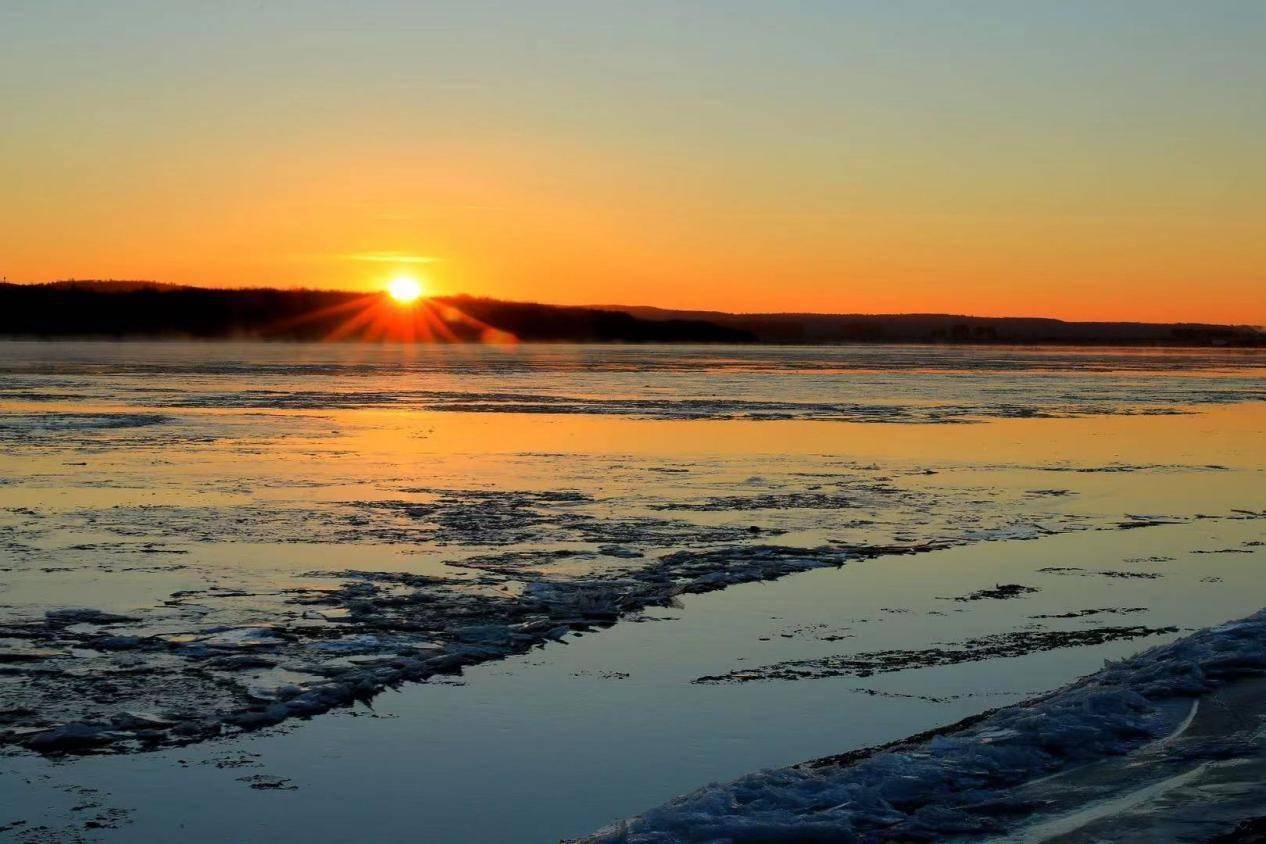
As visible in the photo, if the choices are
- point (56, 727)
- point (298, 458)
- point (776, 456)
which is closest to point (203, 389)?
point (298, 458)

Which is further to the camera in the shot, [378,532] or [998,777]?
[378,532]

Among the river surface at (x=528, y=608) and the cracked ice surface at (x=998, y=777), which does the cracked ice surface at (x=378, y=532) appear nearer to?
the river surface at (x=528, y=608)

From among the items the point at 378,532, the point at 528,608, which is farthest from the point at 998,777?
the point at 378,532

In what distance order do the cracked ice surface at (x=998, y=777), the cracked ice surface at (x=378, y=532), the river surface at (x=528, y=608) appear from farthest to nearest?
the cracked ice surface at (x=378, y=532), the river surface at (x=528, y=608), the cracked ice surface at (x=998, y=777)

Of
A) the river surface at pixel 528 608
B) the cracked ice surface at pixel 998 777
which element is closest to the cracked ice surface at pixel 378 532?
the river surface at pixel 528 608

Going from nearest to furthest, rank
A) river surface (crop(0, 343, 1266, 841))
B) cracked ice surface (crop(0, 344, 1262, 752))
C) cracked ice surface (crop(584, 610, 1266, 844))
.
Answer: cracked ice surface (crop(584, 610, 1266, 844)) → river surface (crop(0, 343, 1266, 841)) → cracked ice surface (crop(0, 344, 1262, 752))

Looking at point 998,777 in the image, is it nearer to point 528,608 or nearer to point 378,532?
point 528,608

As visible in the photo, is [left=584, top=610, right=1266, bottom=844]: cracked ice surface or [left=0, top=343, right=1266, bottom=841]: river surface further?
[left=0, top=343, right=1266, bottom=841]: river surface

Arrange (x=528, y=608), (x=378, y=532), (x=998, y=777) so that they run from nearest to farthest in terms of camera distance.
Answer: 1. (x=998, y=777)
2. (x=528, y=608)
3. (x=378, y=532)

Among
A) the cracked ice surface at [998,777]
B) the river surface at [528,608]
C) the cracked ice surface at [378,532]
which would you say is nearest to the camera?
the cracked ice surface at [998,777]

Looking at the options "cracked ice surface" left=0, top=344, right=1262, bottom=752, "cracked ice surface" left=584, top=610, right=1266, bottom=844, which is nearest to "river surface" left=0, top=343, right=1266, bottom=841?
"cracked ice surface" left=0, top=344, right=1262, bottom=752

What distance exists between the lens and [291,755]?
6320 millimetres

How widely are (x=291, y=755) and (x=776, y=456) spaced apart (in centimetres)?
1459

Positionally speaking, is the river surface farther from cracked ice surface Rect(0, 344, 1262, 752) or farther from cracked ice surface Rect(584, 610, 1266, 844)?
cracked ice surface Rect(584, 610, 1266, 844)
